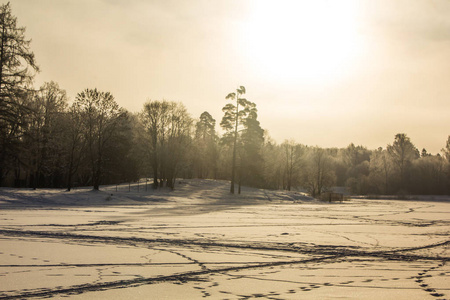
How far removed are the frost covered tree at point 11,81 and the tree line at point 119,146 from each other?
0.06m

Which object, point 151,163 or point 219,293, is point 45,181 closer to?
point 151,163

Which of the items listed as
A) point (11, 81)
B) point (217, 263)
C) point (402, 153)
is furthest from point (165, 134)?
point (402, 153)

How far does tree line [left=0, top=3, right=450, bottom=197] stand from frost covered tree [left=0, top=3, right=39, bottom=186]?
0.06m

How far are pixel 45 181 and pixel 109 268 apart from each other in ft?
170

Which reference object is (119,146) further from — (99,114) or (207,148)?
(207,148)

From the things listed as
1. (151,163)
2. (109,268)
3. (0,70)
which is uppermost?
(0,70)

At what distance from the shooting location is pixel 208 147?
270 feet

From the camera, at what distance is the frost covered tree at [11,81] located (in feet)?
86.9

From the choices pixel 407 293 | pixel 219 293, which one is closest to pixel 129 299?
pixel 219 293

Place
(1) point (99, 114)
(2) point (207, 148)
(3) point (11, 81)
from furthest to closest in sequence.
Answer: (2) point (207, 148) < (1) point (99, 114) < (3) point (11, 81)

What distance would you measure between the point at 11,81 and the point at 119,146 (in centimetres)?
1734

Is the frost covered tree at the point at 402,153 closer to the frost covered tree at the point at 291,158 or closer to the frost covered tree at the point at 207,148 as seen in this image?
the frost covered tree at the point at 291,158

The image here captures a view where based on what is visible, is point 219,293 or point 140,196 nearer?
point 219,293

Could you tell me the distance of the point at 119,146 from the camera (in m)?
43.4
